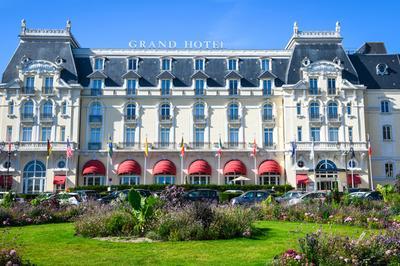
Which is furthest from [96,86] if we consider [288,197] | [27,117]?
[288,197]

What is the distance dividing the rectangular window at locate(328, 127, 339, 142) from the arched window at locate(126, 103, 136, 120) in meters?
23.5

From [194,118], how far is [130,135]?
8.00m

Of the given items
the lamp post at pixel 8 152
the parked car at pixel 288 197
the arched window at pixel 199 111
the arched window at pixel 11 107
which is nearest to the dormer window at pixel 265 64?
the arched window at pixel 199 111

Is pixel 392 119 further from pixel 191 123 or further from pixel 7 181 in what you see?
pixel 7 181

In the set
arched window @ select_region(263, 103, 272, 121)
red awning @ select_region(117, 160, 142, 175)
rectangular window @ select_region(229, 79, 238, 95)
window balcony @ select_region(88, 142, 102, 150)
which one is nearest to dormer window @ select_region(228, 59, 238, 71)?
rectangular window @ select_region(229, 79, 238, 95)

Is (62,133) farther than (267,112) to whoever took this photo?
No

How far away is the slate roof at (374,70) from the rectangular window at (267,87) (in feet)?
38.2

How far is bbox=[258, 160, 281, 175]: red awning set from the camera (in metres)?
49.9

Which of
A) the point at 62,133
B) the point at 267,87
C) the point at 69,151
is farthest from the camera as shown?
the point at 267,87

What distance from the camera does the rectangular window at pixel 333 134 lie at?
167 ft

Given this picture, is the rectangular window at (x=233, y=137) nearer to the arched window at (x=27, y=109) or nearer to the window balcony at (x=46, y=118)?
the window balcony at (x=46, y=118)

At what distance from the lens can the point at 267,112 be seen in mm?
52906

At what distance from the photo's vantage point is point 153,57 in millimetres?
55812

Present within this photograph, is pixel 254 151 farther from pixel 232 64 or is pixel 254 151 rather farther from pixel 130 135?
pixel 130 135
